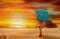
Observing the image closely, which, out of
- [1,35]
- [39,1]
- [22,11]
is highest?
[39,1]

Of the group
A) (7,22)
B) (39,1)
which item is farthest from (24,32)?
(39,1)

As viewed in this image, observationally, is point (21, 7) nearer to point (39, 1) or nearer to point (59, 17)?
point (39, 1)

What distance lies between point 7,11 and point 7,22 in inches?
16.9

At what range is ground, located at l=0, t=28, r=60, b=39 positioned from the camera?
5.35 ft

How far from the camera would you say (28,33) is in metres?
1.70

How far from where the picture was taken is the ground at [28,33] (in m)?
1.63

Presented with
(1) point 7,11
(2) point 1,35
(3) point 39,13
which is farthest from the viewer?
(1) point 7,11

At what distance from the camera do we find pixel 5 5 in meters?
2.68

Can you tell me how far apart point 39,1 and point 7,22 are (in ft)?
3.55

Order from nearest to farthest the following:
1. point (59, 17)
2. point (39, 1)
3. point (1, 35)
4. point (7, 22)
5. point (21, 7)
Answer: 1. point (1, 35)
2. point (7, 22)
3. point (59, 17)
4. point (21, 7)
5. point (39, 1)

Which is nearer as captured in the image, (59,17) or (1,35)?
(1,35)

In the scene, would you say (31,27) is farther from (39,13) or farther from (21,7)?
(21,7)

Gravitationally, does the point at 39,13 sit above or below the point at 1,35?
above

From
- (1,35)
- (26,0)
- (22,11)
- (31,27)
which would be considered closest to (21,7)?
(22,11)
